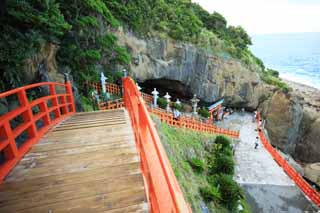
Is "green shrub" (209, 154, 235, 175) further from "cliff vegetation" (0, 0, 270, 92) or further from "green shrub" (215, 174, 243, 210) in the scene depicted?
"cliff vegetation" (0, 0, 270, 92)

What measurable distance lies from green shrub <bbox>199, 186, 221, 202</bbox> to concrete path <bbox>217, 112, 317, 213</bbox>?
6.85 ft

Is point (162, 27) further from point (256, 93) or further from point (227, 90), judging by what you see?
point (256, 93)

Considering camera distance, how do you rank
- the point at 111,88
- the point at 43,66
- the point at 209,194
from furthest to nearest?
the point at 111,88, the point at 43,66, the point at 209,194

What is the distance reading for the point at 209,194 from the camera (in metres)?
6.41

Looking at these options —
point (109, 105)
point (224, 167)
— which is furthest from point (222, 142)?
point (109, 105)

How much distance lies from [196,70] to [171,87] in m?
3.02

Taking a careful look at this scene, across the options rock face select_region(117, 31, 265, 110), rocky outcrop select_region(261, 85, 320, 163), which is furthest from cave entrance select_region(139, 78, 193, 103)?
rocky outcrop select_region(261, 85, 320, 163)

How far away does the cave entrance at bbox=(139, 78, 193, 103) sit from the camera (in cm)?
1775

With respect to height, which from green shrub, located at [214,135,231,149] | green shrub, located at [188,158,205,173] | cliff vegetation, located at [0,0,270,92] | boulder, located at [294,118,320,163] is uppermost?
cliff vegetation, located at [0,0,270,92]

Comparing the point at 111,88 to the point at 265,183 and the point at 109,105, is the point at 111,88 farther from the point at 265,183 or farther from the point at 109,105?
the point at 265,183

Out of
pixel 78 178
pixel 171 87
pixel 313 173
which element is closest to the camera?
pixel 78 178

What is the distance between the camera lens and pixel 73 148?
115 inches

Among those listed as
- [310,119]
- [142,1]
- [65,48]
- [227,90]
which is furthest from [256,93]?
[65,48]

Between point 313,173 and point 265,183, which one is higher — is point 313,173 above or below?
below
